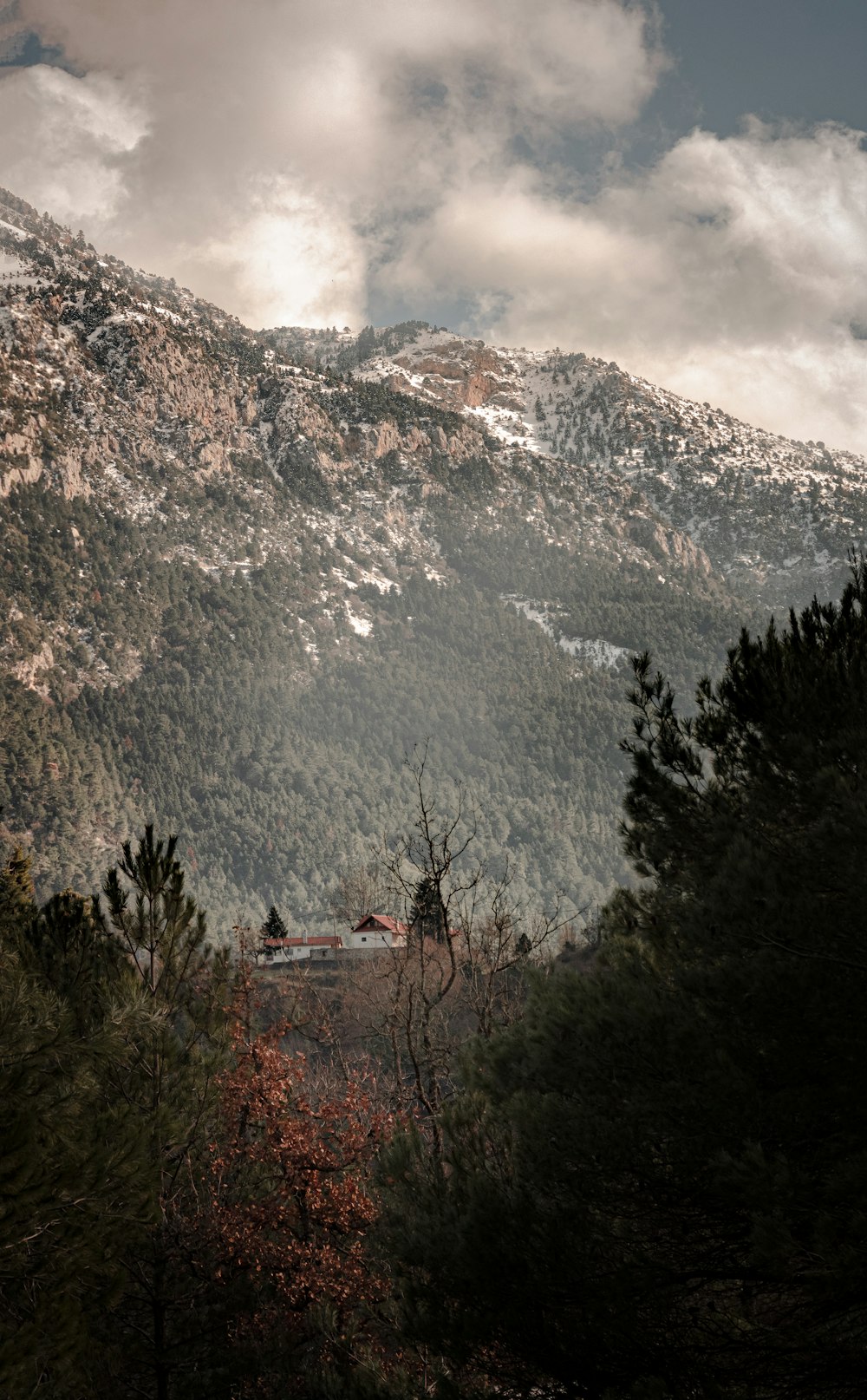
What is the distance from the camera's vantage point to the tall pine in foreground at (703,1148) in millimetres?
6480

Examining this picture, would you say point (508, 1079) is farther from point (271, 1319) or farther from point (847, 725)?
point (271, 1319)

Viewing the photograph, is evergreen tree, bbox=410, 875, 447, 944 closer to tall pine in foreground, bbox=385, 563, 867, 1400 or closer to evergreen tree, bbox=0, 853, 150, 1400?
tall pine in foreground, bbox=385, 563, 867, 1400

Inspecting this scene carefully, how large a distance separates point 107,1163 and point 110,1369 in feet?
19.3

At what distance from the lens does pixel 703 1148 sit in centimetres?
711

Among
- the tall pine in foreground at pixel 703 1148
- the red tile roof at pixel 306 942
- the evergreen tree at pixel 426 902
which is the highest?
the evergreen tree at pixel 426 902

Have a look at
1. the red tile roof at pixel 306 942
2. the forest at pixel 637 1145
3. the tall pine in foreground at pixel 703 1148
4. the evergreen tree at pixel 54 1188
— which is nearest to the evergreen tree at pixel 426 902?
the forest at pixel 637 1145

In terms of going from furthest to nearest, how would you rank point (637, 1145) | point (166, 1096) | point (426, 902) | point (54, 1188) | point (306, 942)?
point (306, 942) < point (426, 902) < point (166, 1096) < point (637, 1145) < point (54, 1188)

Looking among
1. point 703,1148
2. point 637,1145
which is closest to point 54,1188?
point 637,1145

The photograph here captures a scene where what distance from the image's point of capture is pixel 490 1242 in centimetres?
782

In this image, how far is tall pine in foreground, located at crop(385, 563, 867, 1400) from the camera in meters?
6.48

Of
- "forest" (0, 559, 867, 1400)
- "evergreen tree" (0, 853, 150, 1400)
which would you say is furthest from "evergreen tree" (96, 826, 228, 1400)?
"evergreen tree" (0, 853, 150, 1400)

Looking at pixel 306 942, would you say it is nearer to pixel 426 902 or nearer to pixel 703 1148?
pixel 426 902

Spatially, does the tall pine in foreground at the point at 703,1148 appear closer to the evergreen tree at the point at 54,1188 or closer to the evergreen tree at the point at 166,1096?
the evergreen tree at the point at 54,1188

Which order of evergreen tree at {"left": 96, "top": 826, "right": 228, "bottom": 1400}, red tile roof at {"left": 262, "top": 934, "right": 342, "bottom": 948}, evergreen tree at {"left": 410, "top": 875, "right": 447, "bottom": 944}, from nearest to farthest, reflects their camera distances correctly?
evergreen tree at {"left": 96, "top": 826, "right": 228, "bottom": 1400}, evergreen tree at {"left": 410, "top": 875, "right": 447, "bottom": 944}, red tile roof at {"left": 262, "top": 934, "right": 342, "bottom": 948}
